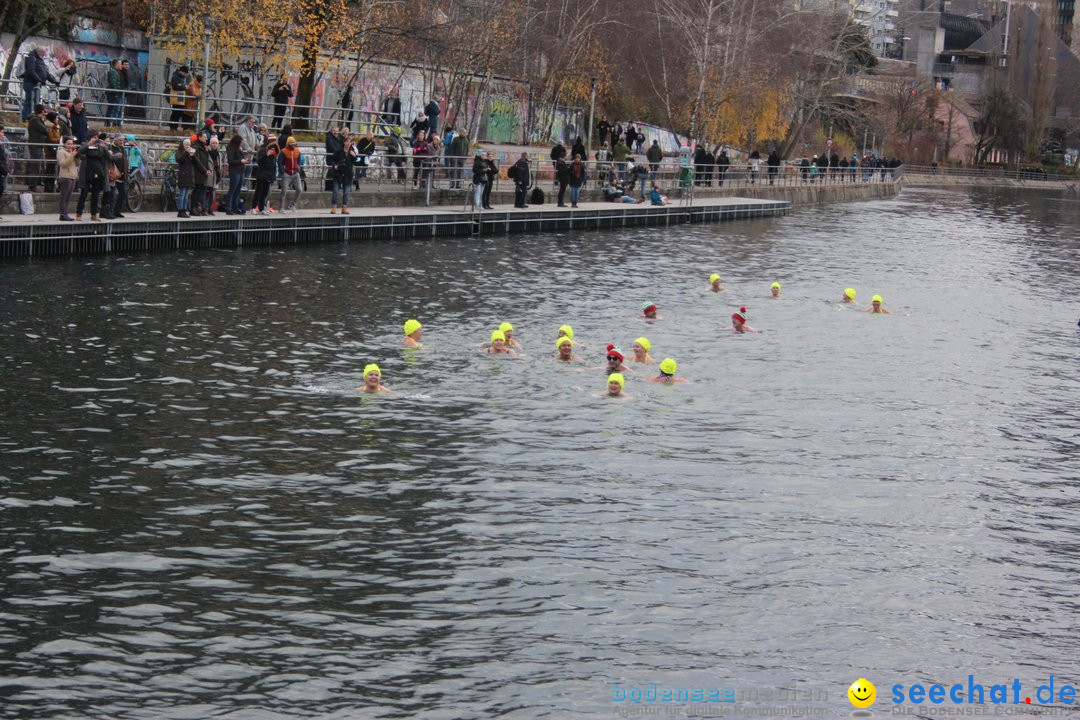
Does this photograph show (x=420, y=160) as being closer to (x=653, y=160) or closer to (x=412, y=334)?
(x=653, y=160)

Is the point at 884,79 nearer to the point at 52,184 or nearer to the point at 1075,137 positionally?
the point at 1075,137


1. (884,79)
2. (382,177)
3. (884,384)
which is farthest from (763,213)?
(884,79)

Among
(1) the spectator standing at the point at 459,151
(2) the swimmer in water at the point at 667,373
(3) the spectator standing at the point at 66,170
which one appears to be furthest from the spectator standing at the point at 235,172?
(2) the swimmer in water at the point at 667,373

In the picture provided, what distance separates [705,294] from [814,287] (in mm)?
4298

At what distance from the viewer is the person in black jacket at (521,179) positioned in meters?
40.8

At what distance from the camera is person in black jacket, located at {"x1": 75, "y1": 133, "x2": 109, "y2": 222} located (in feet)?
90.8

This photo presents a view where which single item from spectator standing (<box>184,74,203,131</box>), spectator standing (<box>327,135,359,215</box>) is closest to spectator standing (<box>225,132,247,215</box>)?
spectator standing (<box>327,135,359,215</box>)

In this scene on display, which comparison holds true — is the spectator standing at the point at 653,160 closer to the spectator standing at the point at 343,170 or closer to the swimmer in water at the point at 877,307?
the spectator standing at the point at 343,170

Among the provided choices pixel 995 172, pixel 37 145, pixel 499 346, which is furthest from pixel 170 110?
pixel 995 172

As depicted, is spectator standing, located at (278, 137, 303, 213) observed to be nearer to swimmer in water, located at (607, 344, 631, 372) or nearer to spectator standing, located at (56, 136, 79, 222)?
spectator standing, located at (56, 136, 79, 222)

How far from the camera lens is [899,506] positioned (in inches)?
606

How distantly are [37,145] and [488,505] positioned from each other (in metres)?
18.1

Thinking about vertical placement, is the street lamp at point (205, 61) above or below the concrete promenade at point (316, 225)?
above

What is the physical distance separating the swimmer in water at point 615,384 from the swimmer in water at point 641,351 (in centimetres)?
246
